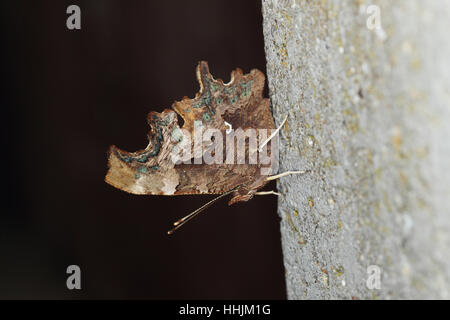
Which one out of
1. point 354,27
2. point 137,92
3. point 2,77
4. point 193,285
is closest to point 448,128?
point 354,27

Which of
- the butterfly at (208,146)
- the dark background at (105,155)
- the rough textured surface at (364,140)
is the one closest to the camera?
the rough textured surface at (364,140)

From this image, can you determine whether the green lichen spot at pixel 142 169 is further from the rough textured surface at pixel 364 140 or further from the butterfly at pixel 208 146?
the rough textured surface at pixel 364 140

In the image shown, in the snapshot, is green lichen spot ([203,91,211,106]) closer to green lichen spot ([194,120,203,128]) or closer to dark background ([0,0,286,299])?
green lichen spot ([194,120,203,128])

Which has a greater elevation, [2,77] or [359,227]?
[2,77]

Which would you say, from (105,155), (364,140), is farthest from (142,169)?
(105,155)

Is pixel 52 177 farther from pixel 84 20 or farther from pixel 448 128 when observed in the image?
pixel 448 128

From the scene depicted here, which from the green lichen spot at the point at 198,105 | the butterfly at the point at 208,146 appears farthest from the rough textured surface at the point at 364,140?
the green lichen spot at the point at 198,105

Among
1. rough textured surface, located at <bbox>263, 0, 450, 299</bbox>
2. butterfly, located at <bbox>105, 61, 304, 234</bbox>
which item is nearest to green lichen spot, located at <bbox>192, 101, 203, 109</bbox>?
butterfly, located at <bbox>105, 61, 304, 234</bbox>

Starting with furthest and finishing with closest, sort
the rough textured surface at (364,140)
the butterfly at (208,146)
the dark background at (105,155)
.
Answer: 1. the dark background at (105,155)
2. the butterfly at (208,146)
3. the rough textured surface at (364,140)
